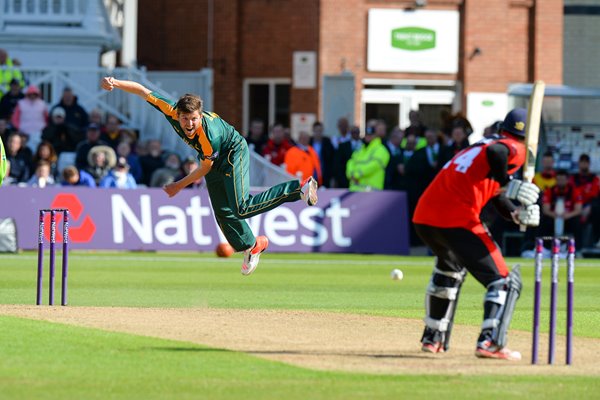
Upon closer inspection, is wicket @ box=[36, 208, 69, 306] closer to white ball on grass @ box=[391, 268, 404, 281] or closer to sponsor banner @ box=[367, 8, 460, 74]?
white ball on grass @ box=[391, 268, 404, 281]

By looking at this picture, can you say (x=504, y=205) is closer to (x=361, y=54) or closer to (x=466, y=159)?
(x=466, y=159)

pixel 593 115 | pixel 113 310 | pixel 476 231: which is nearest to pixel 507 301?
pixel 476 231

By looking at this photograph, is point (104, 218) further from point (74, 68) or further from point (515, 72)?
point (515, 72)

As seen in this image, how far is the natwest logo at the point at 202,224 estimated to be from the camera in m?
24.7

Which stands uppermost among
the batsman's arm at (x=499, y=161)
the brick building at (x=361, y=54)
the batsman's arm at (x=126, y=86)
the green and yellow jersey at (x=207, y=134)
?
the brick building at (x=361, y=54)

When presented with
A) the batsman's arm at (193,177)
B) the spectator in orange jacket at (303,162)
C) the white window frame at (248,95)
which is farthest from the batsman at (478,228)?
the white window frame at (248,95)

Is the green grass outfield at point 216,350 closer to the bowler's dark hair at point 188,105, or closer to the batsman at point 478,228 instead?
the batsman at point 478,228

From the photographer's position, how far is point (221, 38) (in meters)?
34.2

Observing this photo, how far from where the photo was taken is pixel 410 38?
33.7 meters

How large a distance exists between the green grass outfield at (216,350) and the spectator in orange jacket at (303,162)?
4.94 metres

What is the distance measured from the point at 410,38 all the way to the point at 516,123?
2305cm

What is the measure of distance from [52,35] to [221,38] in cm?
444

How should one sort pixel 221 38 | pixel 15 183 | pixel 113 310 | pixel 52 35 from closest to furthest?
pixel 113 310, pixel 15 183, pixel 52 35, pixel 221 38

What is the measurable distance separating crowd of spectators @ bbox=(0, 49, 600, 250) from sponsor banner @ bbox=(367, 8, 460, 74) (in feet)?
19.0
